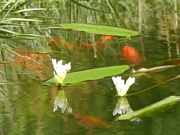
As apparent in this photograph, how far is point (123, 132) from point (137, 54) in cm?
77

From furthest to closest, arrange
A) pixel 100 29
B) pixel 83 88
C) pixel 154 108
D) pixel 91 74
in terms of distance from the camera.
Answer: pixel 100 29, pixel 91 74, pixel 83 88, pixel 154 108

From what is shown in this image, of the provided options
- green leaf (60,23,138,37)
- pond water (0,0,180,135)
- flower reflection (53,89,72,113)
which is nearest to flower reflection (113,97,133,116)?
pond water (0,0,180,135)

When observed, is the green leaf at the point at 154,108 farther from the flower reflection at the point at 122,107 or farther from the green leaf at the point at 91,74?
the green leaf at the point at 91,74

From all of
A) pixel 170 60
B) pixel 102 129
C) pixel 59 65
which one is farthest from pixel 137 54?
pixel 102 129

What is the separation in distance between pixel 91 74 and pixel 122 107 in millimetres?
297

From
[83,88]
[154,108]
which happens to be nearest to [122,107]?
[154,108]

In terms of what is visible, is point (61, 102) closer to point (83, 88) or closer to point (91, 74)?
point (83, 88)

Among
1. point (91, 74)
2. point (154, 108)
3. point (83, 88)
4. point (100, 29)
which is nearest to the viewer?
point (154, 108)

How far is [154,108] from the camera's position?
3.67ft

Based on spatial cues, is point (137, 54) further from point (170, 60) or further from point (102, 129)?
point (102, 129)

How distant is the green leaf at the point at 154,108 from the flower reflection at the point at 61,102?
6.0 inches

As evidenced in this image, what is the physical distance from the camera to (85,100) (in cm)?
123

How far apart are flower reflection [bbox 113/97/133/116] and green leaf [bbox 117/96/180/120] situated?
0.14ft

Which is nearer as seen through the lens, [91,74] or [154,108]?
[154,108]
